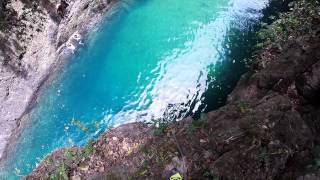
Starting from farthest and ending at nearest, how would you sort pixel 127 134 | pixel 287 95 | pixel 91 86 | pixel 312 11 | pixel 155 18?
pixel 155 18 < pixel 91 86 < pixel 312 11 < pixel 127 134 < pixel 287 95

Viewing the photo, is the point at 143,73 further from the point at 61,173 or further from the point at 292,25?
the point at 292,25

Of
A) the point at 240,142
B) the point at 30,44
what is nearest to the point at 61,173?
the point at 240,142

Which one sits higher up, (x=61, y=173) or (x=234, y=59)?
(x=61, y=173)

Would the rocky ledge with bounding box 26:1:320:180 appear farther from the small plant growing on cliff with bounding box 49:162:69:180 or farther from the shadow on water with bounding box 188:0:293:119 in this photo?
the shadow on water with bounding box 188:0:293:119

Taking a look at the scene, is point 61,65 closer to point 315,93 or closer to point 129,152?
point 129,152

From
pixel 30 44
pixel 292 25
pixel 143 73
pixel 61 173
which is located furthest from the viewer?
pixel 143 73

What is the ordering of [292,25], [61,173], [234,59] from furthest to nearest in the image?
1. [234,59]
2. [292,25]
3. [61,173]

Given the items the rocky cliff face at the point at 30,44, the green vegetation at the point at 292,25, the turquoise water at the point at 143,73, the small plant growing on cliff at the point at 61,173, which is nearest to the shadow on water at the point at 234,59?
the turquoise water at the point at 143,73

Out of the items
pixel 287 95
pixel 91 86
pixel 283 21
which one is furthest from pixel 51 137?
pixel 283 21
